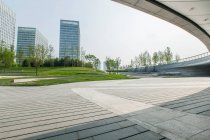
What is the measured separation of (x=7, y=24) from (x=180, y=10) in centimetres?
13919

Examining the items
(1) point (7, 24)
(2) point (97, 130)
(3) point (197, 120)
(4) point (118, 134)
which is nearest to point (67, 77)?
(2) point (97, 130)

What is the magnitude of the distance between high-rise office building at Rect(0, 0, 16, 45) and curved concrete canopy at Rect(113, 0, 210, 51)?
126221mm

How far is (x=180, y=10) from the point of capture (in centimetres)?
601

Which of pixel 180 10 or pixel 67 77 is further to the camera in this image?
pixel 67 77

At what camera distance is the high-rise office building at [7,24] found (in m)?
114

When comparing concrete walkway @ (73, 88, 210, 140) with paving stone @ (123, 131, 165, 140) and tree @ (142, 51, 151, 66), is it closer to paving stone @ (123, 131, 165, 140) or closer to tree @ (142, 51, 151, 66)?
paving stone @ (123, 131, 165, 140)

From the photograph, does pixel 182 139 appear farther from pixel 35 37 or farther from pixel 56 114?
pixel 35 37

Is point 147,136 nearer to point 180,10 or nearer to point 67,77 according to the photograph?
point 180,10

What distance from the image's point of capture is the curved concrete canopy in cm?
520

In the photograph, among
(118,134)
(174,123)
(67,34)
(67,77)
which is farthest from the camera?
(67,34)

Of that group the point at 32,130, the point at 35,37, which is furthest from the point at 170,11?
the point at 35,37

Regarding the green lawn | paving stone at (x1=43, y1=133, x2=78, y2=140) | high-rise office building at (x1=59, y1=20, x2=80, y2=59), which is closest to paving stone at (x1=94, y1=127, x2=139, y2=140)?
paving stone at (x1=43, y1=133, x2=78, y2=140)

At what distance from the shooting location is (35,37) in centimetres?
15512

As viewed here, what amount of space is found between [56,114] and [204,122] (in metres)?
4.13
